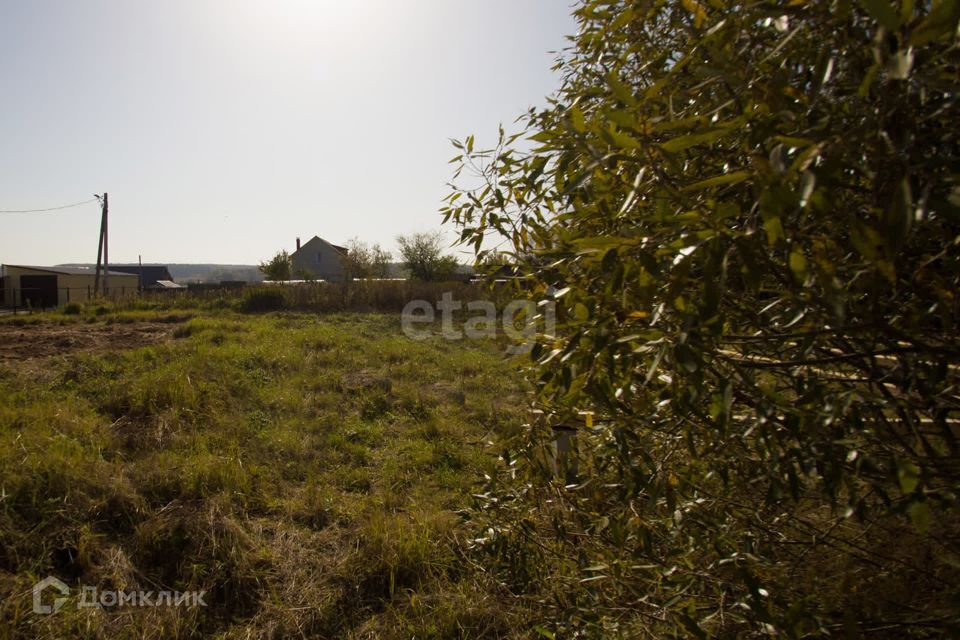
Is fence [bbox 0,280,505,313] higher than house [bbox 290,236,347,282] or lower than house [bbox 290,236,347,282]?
lower

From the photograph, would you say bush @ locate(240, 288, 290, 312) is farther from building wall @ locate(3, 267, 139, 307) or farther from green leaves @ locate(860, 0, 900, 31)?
green leaves @ locate(860, 0, 900, 31)

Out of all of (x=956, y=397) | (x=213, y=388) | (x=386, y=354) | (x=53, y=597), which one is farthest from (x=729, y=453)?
(x=386, y=354)

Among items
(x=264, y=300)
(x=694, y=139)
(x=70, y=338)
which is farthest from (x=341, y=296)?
(x=694, y=139)

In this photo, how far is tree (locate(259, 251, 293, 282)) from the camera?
108 ft

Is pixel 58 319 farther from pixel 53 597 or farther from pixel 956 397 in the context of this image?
pixel 956 397

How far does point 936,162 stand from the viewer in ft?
1.94

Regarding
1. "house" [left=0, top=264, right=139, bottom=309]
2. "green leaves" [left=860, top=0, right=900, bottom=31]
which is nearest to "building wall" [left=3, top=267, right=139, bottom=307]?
"house" [left=0, top=264, right=139, bottom=309]

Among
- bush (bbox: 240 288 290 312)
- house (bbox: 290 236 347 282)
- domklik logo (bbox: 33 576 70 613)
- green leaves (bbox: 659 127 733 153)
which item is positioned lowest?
domklik logo (bbox: 33 576 70 613)

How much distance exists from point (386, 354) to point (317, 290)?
437 inches

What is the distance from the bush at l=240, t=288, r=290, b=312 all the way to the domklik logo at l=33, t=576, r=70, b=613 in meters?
16.0

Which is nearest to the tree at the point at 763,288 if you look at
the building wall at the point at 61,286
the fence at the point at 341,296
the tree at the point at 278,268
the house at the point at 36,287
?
the fence at the point at 341,296

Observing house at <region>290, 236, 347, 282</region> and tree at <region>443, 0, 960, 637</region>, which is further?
house at <region>290, 236, 347, 282</region>

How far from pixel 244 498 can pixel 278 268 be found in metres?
32.7

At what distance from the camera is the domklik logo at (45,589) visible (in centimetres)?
228
